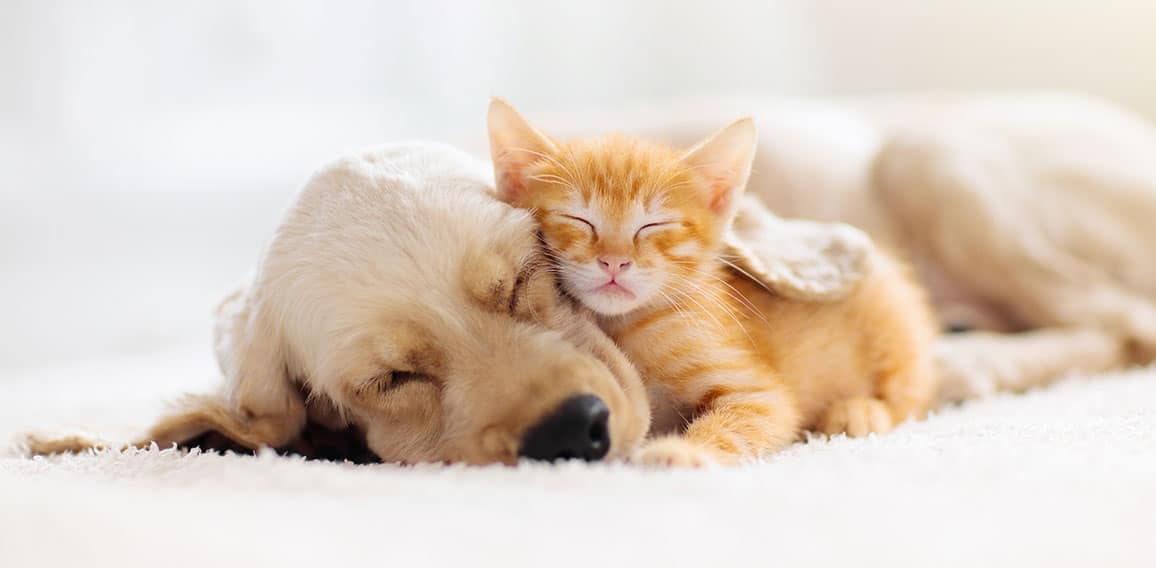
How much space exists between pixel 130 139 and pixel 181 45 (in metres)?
0.42


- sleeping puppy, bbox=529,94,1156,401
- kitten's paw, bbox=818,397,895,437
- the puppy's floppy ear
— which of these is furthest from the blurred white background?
kitten's paw, bbox=818,397,895,437

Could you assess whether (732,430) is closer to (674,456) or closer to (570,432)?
(674,456)

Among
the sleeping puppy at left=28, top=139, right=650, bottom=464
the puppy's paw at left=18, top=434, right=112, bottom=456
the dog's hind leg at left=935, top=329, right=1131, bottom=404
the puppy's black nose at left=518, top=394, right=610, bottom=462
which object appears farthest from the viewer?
the dog's hind leg at left=935, top=329, right=1131, bottom=404

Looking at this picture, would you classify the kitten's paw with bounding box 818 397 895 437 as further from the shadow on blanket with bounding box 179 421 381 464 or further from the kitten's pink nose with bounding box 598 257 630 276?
the shadow on blanket with bounding box 179 421 381 464

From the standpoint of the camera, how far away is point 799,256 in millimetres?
1901

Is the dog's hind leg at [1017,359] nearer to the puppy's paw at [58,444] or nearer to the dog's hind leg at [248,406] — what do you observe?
the dog's hind leg at [248,406]

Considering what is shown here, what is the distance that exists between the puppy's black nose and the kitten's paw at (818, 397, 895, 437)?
2.07 ft

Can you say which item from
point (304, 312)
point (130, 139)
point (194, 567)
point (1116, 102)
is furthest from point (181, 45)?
point (1116, 102)

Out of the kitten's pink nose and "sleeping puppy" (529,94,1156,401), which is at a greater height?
the kitten's pink nose

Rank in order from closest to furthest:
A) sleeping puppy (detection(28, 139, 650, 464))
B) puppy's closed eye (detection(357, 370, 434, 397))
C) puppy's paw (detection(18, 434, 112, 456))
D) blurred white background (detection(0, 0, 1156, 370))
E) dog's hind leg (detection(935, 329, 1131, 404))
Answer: sleeping puppy (detection(28, 139, 650, 464))
puppy's closed eye (detection(357, 370, 434, 397))
puppy's paw (detection(18, 434, 112, 456))
dog's hind leg (detection(935, 329, 1131, 404))
blurred white background (detection(0, 0, 1156, 370))

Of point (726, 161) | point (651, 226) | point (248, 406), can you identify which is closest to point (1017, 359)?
point (726, 161)

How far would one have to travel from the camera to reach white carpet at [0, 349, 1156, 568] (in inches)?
40.3

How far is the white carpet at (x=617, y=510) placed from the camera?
102 cm

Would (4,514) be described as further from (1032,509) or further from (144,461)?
(1032,509)
